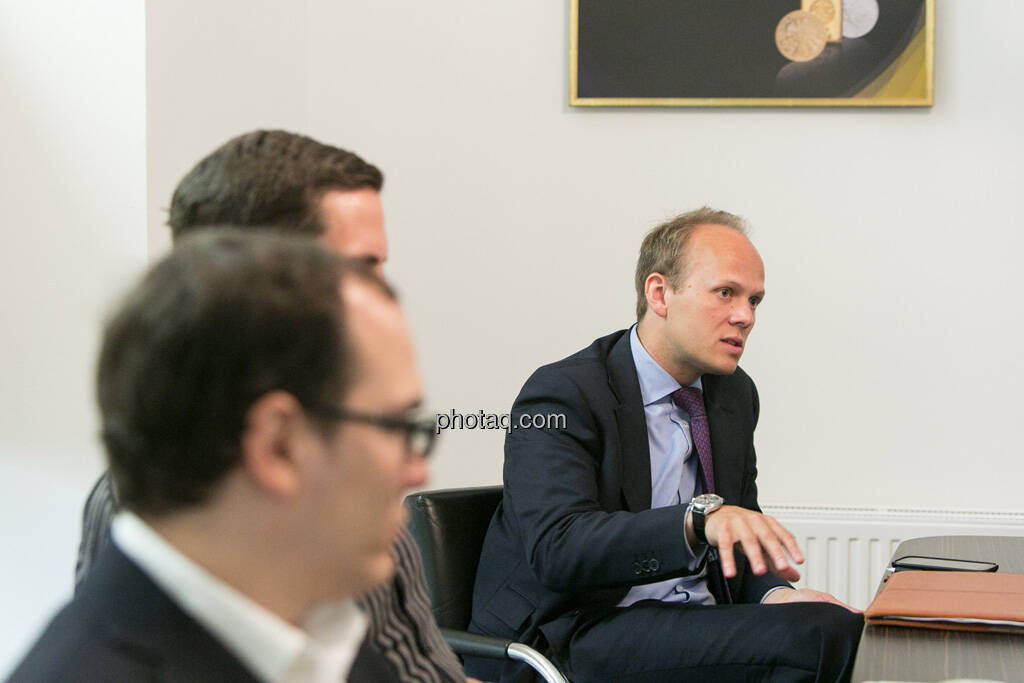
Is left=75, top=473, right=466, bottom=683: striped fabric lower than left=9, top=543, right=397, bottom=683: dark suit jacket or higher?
lower

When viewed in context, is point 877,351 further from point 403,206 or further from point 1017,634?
point 1017,634

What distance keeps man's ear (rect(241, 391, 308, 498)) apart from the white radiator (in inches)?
114

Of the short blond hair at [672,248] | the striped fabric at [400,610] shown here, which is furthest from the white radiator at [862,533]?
the striped fabric at [400,610]

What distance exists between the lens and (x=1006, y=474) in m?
3.48

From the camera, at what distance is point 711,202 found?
359 centimetres

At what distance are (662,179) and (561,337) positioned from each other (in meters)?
0.60

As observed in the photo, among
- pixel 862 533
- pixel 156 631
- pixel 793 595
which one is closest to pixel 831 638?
pixel 793 595

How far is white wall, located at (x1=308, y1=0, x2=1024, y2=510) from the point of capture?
349 cm

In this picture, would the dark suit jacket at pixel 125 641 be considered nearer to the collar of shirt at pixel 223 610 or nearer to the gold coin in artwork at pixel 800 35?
the collar of shirt at pixel 223 610

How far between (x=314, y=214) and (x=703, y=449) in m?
1.34

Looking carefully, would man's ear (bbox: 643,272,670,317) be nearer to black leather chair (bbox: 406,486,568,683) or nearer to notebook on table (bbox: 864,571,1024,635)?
black leather chair (bbox: 406,486,568,683)

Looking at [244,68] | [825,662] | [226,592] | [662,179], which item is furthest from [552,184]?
[226,592]

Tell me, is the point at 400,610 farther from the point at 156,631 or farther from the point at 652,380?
the point at 652,380

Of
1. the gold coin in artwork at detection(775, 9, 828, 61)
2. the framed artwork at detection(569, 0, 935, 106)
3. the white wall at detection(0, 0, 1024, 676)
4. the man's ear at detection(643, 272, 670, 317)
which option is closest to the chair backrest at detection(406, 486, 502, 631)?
the man's ear at detection(643, 272, 670, 317)
